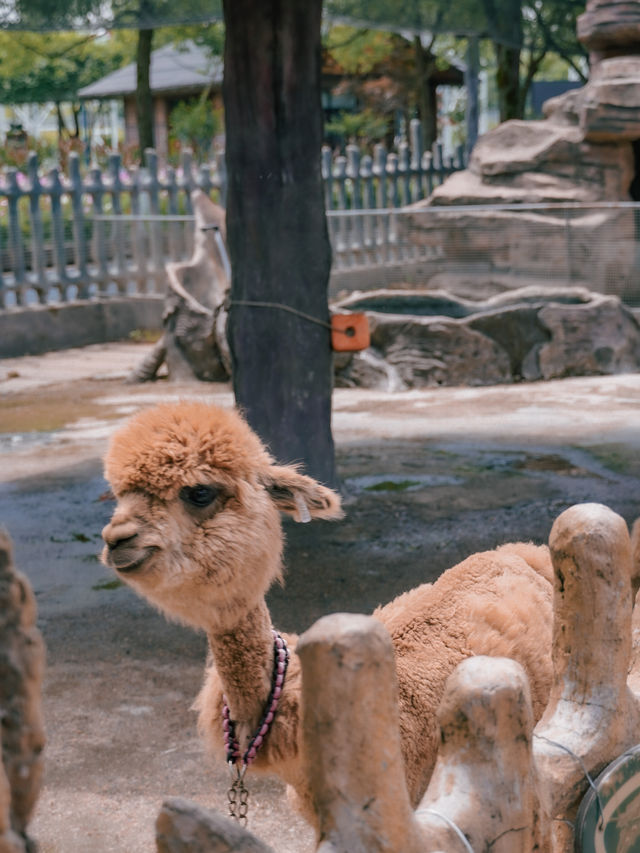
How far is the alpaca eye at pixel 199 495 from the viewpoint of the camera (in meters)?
2.65

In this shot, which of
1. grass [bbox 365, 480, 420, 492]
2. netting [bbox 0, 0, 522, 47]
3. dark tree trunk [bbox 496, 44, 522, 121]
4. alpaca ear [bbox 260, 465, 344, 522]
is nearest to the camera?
Result: alpaca ear [bbox 260, 465, 344, 522]

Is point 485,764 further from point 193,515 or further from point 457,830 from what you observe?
point 193,515

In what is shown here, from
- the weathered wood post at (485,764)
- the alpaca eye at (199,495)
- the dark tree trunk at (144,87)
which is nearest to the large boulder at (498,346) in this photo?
the alpaca eye at (199,495)

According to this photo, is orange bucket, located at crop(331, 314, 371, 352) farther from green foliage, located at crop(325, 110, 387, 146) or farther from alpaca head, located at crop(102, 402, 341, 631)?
green foliage, located at crop(325, 110, 387, 146)

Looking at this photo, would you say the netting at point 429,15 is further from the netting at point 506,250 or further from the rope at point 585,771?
the rope at point 585,771

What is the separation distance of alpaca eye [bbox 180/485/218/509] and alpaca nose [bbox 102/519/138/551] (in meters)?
0.15

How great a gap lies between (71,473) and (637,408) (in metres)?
5.15

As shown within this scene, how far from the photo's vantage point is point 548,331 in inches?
469

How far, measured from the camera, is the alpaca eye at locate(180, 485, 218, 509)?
8.71 ft

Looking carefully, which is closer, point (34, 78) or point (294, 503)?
point (294, 503)

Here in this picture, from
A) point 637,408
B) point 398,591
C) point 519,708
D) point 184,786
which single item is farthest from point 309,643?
point 637,408

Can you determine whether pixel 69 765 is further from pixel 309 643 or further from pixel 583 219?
pixel 583 219

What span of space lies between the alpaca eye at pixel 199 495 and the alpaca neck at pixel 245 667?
29cm

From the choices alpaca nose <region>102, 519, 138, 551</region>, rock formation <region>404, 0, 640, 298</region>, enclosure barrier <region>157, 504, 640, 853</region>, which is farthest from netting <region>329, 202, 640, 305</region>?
enclosure barrier <region>157, 504, 640, 853</region>
